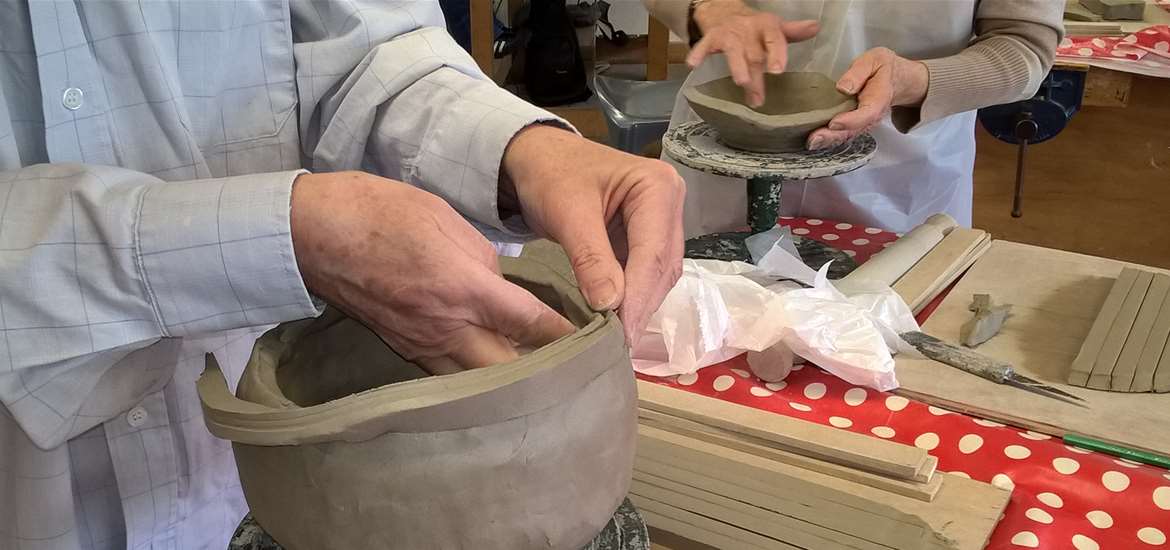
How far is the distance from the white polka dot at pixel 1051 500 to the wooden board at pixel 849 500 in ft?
0.19

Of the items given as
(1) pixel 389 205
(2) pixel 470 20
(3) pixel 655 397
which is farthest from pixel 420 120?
(2) pixel 470 20

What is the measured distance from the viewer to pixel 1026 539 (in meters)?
0.95

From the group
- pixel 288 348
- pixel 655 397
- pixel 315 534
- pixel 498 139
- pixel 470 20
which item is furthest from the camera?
pixel 470 20

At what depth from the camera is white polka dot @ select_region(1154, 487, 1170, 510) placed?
99cm

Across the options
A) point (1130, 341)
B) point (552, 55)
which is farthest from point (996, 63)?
point (552, 55)

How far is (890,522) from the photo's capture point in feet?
3.13

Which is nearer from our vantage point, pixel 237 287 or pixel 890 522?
pixel 237 287

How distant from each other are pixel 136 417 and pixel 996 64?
4.76 feet

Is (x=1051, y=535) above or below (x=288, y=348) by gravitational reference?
below

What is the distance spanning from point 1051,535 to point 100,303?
0.89m

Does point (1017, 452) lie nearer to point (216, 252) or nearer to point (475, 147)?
point (475, 147)

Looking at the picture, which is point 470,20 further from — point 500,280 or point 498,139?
point 500,280

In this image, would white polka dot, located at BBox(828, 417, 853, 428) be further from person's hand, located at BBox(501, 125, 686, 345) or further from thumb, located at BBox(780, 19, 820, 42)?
thumb, located at BBox(780, 19, 820, 42)

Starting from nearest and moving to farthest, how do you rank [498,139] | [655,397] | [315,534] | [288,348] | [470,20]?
1. [315,534]
2. [288,348]
3. [498,139]
4. [655,397]
5. [470,20]
